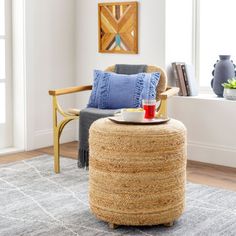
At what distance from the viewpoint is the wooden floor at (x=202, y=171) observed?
3.79 meters

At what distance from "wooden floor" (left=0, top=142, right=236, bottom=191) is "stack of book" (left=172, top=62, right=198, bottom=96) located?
590 mm

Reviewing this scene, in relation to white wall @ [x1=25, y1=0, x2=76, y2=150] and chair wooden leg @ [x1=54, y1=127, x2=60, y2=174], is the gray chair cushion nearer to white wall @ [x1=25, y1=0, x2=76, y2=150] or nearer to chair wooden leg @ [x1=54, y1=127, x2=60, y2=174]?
chair wooden leg @ [x1=54, y1=127, x2=60, y2=174]

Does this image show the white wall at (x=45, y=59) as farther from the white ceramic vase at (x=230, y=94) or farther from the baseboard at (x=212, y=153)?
the white ceramic vase at (x=230, y=94)

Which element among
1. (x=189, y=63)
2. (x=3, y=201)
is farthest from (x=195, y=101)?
(x=3, y=201)

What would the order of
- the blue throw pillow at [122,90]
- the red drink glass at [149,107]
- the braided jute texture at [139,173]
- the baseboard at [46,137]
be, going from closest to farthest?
the braided jute texture at [139,173] → the red drink glass at [149,107] → the blue throw pillow at [122,90] → the baseboard at [46,137]

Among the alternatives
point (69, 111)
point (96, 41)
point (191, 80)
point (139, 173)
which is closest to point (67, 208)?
point (139, 173)

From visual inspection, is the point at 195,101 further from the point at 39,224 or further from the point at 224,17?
the point at 39,224

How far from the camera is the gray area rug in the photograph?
2.81 metres

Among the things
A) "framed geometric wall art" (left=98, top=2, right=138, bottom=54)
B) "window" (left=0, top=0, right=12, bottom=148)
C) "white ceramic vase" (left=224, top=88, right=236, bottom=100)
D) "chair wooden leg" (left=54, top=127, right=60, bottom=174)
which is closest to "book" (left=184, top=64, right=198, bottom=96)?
"white ceramic vase" (left=224, top=88, right=236, bottom=100)

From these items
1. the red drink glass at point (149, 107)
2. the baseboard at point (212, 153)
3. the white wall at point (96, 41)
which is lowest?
the baseboard at point (212, 153)

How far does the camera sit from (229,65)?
4395 millimetres

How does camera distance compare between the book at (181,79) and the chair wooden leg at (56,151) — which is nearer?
the chair wooden leg at (56,151)

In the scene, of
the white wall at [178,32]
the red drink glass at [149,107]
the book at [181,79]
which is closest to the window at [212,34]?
the white wall at [178,32]

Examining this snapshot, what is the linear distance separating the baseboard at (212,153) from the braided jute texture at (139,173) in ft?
4.87
